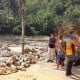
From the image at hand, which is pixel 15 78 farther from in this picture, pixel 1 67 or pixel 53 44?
pixel 53 44

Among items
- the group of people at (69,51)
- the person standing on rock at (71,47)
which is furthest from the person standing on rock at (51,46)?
the person standing on rock at (71,47)

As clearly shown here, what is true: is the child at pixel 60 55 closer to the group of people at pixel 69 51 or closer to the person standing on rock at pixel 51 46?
the group of people at pixel 69 51

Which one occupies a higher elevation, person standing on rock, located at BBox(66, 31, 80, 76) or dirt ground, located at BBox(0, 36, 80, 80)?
person standing on rock, located at BBox(66, 31, 80, 76)

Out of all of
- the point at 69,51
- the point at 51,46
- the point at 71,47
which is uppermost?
the point at 71,47

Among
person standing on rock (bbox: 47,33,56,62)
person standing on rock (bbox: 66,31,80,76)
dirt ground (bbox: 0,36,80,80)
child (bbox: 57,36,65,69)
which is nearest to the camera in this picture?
person standing on rock (bbox: 66,31,80,76)

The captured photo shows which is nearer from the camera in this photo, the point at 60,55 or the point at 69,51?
the point at 69,51

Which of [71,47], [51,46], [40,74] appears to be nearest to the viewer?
[71,47]

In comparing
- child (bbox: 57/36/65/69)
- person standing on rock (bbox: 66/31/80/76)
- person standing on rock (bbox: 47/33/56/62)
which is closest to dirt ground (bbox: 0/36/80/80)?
child (bbox: 57/36/65/69)

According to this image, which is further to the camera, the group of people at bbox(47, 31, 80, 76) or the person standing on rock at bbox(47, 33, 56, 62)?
the person standing on rock at bbox(47, 33, 56, 62)

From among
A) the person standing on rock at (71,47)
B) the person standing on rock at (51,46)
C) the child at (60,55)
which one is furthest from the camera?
the person standing on rock at (51,46)

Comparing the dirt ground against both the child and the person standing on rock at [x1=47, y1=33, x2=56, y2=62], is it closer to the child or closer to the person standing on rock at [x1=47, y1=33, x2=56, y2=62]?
the child

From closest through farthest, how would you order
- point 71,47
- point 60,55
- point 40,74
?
point 71,47
point 40,74
point 60,55

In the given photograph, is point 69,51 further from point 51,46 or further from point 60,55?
point 51,46

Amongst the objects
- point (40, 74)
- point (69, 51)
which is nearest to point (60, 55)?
point (40, 74)
